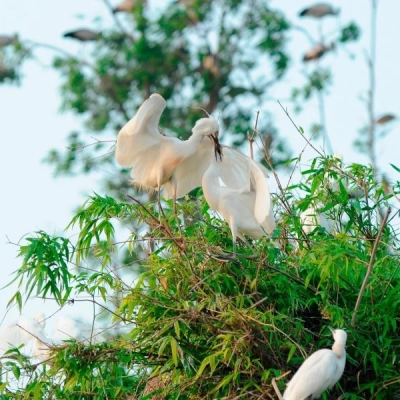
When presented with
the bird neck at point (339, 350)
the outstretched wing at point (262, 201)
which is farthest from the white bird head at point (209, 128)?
the bird neck at point (339, 350)

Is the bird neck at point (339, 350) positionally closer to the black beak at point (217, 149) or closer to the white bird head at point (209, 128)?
the black beak at point (217, 149)

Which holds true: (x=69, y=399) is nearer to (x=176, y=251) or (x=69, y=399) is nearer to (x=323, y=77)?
(x=176, y=251)

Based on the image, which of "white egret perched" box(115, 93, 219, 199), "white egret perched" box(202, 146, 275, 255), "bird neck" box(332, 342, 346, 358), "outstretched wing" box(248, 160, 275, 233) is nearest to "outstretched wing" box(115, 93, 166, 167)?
"white egret perched" box(115, 93, 219, 199)

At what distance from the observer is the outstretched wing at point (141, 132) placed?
509cm

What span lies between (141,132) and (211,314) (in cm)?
131

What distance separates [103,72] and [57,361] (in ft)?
21.9

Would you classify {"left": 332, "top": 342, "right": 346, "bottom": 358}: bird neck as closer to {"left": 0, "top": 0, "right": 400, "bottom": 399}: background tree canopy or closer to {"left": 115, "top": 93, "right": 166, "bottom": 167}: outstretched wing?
{"left": 0, "top": 0, "right": 400, "bottom": 399}: background tree canopy

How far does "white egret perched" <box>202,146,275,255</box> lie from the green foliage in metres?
0.15

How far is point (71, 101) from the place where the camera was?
10.6 meters

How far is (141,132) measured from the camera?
525 cm

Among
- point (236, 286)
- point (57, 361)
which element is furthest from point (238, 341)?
point (57, 361)

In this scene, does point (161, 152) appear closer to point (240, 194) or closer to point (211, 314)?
point (240, 194)

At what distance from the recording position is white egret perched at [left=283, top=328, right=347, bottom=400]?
3.69 metres

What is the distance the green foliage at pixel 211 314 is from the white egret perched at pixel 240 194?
0.15 m
